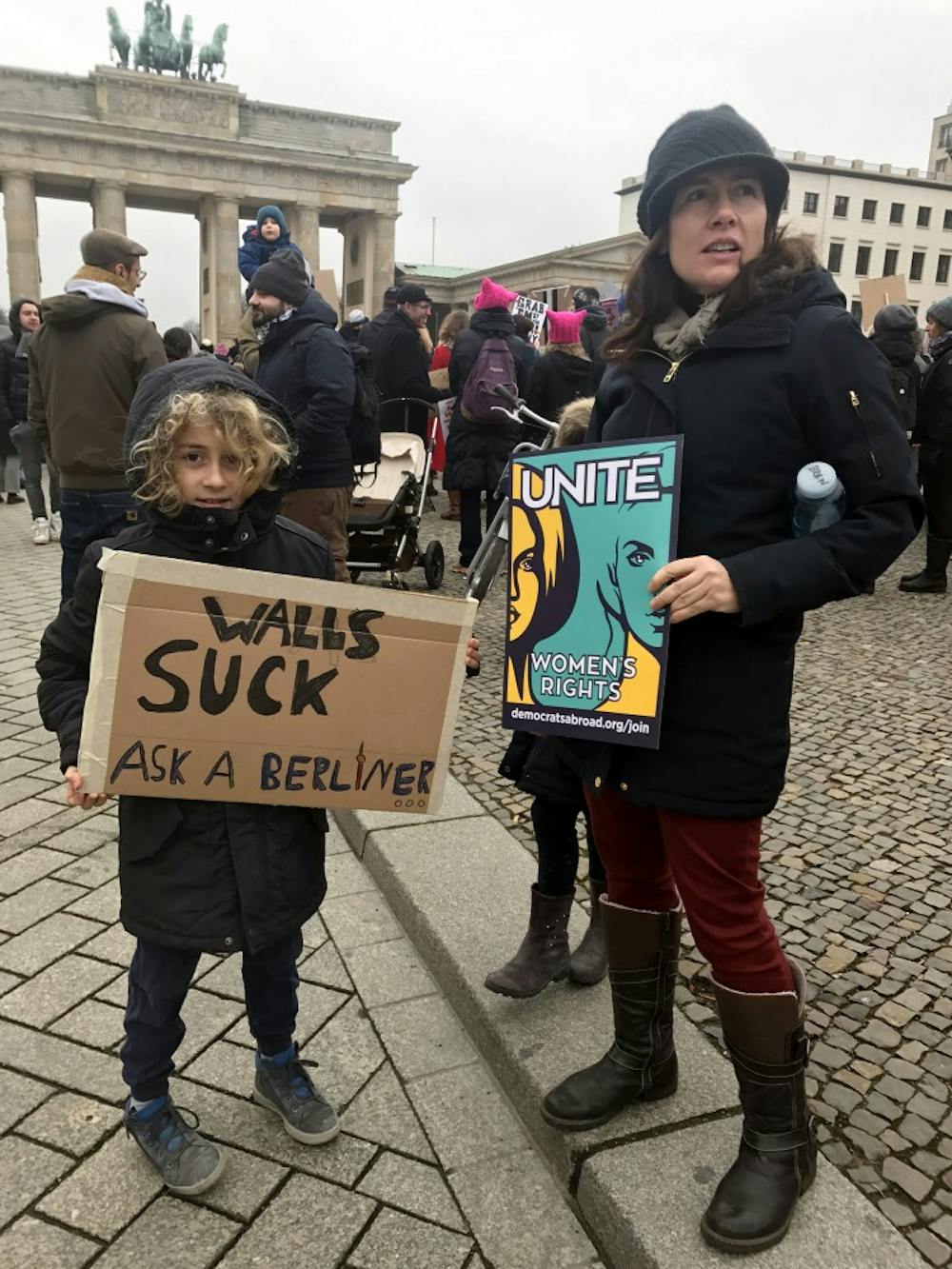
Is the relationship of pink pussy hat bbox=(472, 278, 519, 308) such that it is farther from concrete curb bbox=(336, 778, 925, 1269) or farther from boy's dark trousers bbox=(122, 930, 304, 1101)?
boy's dark trousers bbox=(122, 930, 304, 1101)

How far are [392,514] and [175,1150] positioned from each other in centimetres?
515

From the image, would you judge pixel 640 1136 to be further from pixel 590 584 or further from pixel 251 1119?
pixel 590 584

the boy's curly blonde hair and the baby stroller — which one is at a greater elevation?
the boy's curly blonde hair

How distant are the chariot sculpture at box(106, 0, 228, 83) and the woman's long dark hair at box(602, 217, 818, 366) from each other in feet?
201

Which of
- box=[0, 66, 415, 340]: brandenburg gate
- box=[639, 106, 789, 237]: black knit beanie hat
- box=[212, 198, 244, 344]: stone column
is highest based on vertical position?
box=[0, 66, 415, 340]: brandenburg gate

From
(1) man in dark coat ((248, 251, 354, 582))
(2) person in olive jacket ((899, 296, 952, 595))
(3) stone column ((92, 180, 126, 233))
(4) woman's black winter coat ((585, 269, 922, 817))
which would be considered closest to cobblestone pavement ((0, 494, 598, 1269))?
(4) woman's black winter coat ((585, 269, 922, 817))

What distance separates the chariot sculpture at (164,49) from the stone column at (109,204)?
9258 millimetres

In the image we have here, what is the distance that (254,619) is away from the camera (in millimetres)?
1854

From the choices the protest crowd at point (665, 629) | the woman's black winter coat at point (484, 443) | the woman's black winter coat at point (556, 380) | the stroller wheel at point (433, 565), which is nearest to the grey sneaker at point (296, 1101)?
the protest crowd at point (665, 629)

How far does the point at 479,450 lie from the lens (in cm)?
773

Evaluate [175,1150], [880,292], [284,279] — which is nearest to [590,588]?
[175,1150]

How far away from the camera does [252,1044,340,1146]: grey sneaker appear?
2227 millimetres

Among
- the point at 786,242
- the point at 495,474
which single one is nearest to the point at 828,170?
the point at 495,474

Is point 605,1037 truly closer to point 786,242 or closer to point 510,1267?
point 510,1267
